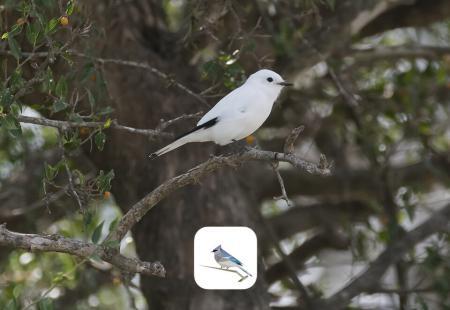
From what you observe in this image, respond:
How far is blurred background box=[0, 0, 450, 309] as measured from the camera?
4.40 m

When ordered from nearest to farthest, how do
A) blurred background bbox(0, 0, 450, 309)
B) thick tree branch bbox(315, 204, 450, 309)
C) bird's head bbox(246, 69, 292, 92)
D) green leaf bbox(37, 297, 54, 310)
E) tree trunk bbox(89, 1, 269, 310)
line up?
green leaf bbox(37, 297, 54, 310)
bird's head bbox(246, 69, 292, 92)
blurred background bbox(0, 0, 450, 309)
tree trunk bbox(89, 1, 269, 310)
thick tree branch bbox(315, 204, 450, 309)

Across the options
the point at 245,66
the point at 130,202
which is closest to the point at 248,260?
the point at 130,202

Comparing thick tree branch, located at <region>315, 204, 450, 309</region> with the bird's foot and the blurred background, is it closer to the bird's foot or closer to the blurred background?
the blurred background

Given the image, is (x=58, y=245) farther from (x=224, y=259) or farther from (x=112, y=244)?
(x=224, y=259)

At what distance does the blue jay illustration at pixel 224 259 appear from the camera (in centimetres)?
366

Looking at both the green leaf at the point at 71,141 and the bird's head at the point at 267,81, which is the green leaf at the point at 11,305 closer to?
the green leaf at the point at 71,141

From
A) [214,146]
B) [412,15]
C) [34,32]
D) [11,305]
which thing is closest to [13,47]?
[34,32]

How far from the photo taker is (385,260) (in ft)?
17.4

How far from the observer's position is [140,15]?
548 cm

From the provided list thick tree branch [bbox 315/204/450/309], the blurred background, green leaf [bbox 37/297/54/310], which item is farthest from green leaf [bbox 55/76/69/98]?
thick tree branch [bbox 315/204/450/309]

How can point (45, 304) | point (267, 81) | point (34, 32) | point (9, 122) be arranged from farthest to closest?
point (267, 81) → point (34, 32) → point (9, 122) → point (45, 304)

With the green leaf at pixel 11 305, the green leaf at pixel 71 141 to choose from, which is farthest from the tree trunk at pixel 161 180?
the green leaf at pixel 11 305

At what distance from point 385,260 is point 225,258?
6.42 feet

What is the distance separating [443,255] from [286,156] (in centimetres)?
249
